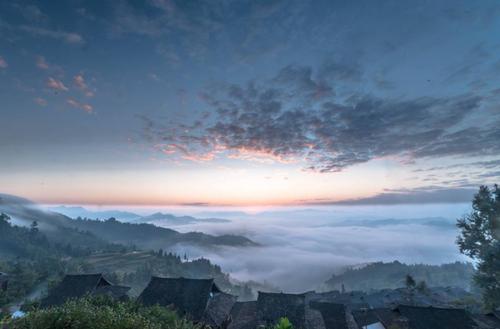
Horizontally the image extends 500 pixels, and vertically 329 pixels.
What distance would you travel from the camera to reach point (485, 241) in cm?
4922

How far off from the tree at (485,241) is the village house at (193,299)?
1627 inches

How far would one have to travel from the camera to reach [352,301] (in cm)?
6731

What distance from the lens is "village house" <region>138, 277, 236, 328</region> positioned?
123 ft

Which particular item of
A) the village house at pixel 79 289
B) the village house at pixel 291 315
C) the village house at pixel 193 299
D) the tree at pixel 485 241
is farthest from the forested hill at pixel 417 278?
the village house at pixel 79 289

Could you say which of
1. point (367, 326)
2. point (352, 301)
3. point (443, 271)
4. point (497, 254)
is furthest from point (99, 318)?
point (443, 271)

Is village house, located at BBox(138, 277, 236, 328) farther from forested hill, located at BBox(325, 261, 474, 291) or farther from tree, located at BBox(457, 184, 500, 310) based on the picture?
forested hill, located at BBox(325, 261, 474, 291)

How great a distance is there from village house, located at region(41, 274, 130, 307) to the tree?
58.1 meters

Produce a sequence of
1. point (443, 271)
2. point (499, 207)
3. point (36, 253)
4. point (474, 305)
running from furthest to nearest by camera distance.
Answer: point (443, 271)
point (36, 253)
point (474, 305)
point (499, 207)

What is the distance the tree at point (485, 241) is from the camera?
4297 cm

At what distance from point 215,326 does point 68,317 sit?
999 inches

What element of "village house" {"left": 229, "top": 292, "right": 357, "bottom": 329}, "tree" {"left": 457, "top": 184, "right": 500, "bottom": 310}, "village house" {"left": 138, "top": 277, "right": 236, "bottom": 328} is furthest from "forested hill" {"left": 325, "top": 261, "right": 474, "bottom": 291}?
"village house" {"left": 138, "top": 277, "right": 236, "bottom": 328}

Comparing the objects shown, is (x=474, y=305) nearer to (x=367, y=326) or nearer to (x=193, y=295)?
(x=367, y=326)

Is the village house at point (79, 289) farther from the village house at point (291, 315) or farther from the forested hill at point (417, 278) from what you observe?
the forested hill at point (417, 278)

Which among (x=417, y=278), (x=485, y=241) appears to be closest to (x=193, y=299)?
(x=485, y=241)
